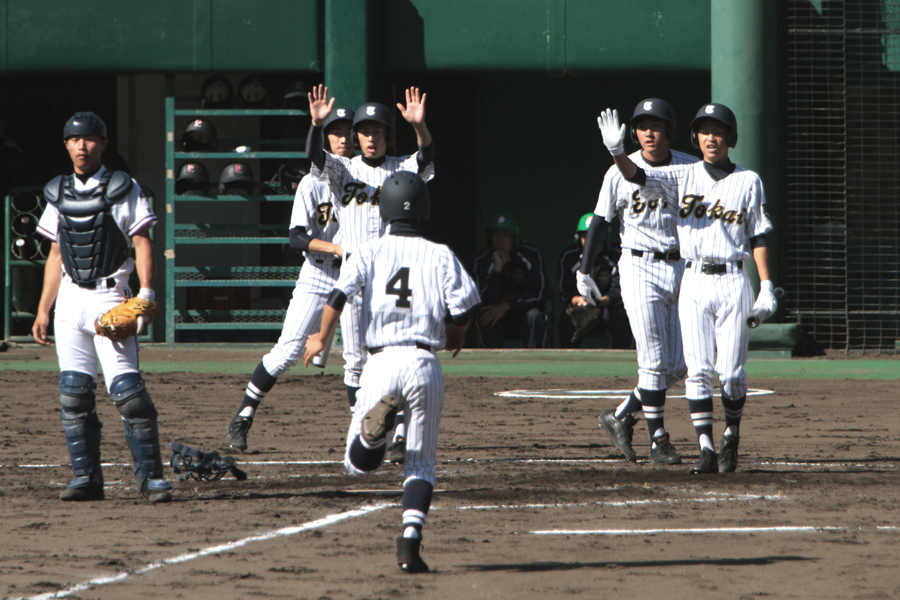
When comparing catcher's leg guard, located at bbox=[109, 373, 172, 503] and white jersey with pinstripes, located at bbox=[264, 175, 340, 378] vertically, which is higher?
white jersey with pinstripes, located at bbox=[264, 175, 340, 378]

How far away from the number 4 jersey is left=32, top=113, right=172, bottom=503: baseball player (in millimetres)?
1790

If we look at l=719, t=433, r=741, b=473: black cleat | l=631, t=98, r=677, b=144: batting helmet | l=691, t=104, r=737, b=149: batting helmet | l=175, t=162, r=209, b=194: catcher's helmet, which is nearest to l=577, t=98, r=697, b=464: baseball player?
l=631, t=98, r=677, b=144: batting helmet

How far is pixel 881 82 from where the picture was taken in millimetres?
15203

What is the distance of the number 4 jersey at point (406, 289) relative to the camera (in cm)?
477

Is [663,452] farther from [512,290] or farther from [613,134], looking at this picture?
[512,290]

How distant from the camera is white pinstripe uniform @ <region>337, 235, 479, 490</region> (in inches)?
185

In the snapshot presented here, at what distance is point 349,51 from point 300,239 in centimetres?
753

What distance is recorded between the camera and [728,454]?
23.1ft

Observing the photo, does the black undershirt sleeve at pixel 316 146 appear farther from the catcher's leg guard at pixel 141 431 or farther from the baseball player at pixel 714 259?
the catcher's leg guard at pixel 141 431

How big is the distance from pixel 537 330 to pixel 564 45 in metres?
3.51

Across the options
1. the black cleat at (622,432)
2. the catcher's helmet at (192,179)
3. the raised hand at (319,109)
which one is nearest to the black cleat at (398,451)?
the black cleat at (622,432)

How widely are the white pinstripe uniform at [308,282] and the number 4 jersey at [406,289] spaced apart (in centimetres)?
303

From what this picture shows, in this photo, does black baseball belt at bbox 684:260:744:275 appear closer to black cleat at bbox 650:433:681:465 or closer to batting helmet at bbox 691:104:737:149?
batting helmet at bbox 691:104:737:149

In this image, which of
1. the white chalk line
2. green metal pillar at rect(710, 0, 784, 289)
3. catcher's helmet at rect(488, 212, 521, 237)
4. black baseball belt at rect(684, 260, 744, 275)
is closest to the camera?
the white chalk line
